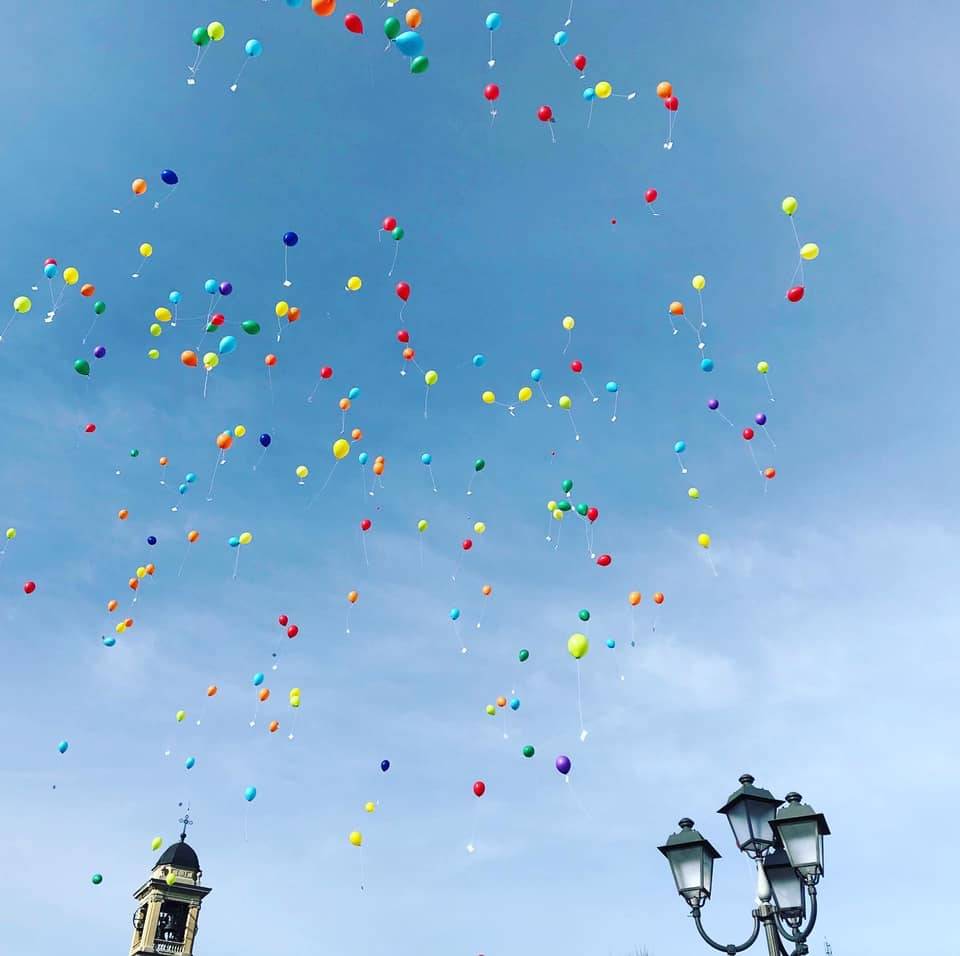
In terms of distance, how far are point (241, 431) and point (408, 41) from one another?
7345mm

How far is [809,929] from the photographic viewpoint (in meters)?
6.71

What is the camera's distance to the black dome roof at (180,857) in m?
52.4

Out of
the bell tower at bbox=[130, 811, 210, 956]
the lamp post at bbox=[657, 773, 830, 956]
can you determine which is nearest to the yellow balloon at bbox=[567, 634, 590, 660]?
the lamp post at bbox=[657, 773, 830, 956]

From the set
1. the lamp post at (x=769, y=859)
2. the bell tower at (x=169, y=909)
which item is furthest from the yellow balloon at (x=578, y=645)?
the bell tower at (x=169, y=909)

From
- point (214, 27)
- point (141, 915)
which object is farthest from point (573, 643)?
point (141, 915)

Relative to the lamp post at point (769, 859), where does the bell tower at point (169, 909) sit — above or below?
above

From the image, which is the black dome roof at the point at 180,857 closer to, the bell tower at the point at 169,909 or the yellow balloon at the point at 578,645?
the bell tower at the point at 169,909

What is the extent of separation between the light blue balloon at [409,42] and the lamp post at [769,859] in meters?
9.62

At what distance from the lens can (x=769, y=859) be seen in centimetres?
705

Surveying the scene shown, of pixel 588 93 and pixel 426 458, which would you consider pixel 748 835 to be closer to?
pixel 588 93

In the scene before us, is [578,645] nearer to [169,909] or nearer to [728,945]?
[728,945]

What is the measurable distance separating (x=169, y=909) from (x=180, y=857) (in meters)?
2.80

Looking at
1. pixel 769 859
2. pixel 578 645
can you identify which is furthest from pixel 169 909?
pixel 769 859

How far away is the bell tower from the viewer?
49812 millimetres
